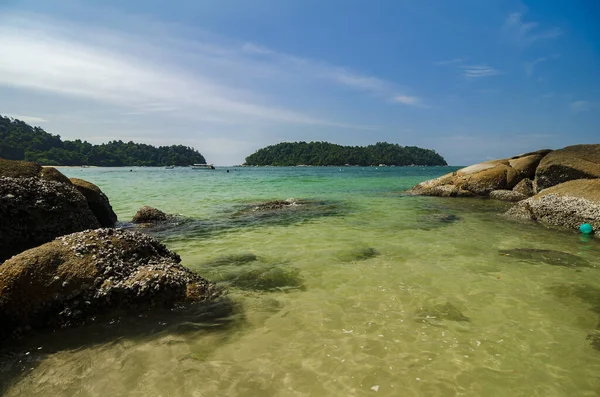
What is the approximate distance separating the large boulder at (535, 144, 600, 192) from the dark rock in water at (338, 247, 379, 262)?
1363 cm

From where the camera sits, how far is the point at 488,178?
819 inches

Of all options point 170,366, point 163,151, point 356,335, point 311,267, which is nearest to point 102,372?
point 170,366

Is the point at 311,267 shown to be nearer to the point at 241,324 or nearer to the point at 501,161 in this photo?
the point at 241,324

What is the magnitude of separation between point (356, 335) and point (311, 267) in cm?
281

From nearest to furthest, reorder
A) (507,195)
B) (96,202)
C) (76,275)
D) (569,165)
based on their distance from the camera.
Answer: (76,275) < (96,202) < (569,165) < (507,195)

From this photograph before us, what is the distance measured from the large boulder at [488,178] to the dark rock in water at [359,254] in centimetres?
1555

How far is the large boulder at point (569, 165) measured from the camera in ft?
49.4

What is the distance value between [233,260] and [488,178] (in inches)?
768

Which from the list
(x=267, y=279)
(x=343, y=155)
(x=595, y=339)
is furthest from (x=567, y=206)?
(x=343, y=155)

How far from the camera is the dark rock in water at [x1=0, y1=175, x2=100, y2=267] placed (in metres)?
5.95

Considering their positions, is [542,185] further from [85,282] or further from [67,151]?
[67,151]

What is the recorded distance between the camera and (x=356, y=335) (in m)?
3.95

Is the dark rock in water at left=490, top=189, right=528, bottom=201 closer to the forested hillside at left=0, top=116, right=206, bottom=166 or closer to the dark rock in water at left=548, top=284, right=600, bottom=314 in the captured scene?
the dark rock in water at left=548, top=284, right=600, bottom=314

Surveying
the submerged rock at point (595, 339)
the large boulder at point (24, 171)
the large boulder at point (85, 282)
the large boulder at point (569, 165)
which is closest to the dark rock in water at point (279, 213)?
the large boulder at point (24, 171)
